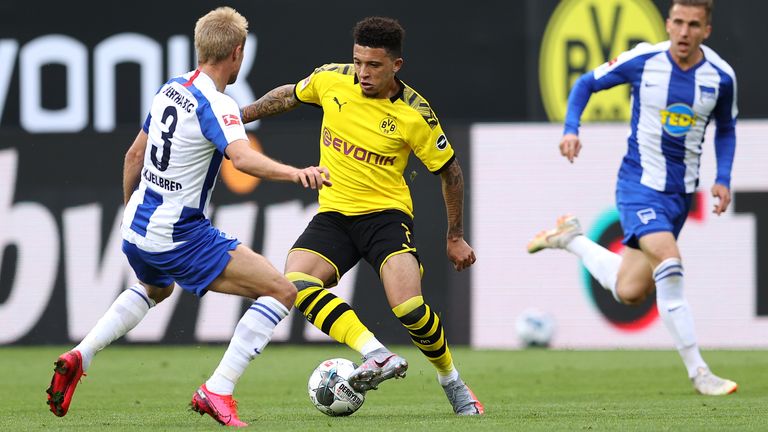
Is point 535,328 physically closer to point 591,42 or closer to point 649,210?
point 591,42

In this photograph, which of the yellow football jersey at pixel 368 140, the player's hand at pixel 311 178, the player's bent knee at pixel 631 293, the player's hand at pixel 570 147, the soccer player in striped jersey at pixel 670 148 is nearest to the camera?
the player's hand at pixel 311 178

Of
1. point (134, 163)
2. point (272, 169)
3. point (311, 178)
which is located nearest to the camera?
point (311, 178)

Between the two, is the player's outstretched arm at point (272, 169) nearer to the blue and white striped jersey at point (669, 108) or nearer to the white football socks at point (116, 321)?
the white football socks at point (116, 321)

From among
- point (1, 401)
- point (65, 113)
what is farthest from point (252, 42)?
point (1, 401)

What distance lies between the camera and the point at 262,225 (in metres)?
13.5

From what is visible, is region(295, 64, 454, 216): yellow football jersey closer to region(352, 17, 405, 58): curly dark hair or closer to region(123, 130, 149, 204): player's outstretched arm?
region(352, 17, 405, 58): curly dark hair

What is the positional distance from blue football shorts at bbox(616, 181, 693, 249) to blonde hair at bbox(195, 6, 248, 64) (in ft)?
10.3

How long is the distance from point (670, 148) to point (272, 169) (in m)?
3.52

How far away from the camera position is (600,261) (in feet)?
31.0

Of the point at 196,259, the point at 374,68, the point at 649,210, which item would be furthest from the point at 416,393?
the point at 196,259

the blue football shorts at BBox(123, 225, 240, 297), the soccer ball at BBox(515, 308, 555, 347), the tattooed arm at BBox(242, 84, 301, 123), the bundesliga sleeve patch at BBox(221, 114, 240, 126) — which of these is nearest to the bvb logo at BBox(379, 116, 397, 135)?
the tattooed arm at BBox(242, 84, 301, 123)

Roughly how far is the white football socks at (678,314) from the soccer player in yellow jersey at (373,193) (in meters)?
1.67

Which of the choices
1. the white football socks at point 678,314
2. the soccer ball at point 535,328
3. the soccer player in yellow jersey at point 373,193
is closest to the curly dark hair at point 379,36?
the soccer player in yellow jersey at point 373,193

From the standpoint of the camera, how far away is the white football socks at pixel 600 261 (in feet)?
30.3
